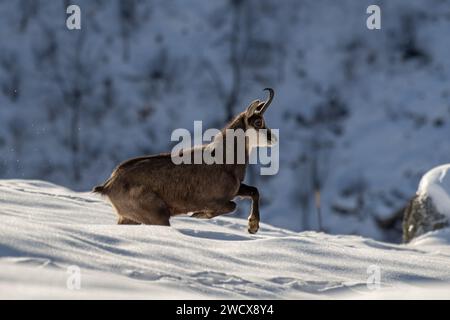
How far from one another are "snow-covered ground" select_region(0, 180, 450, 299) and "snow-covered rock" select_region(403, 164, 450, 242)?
532cm

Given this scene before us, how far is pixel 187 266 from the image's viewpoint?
495cm

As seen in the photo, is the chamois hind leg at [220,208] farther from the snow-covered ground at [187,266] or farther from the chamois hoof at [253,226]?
the snow-covered ground at [187,266]

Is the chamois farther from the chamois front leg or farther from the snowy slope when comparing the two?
the snowy slope

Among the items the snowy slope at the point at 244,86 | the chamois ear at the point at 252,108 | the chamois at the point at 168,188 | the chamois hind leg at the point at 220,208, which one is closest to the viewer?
the chamois at the point at 168,188

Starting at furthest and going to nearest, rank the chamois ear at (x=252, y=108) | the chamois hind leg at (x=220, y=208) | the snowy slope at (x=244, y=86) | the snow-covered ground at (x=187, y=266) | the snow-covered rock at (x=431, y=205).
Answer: the snowy slope at (x=244, y=86) < the snow-covered rock at (x=431, y=205) < the chamois ear at (x=252, y=108) < the chamois hind leg at (x=220, y=208) < the snow-covered ground at (x=187, y=266)

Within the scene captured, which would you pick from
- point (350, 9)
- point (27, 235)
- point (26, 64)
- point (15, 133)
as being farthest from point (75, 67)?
Result: point (27, 235)

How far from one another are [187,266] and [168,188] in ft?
7.73

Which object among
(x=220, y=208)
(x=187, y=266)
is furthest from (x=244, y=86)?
(x=187, y=266)

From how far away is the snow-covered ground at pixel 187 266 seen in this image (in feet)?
13.6

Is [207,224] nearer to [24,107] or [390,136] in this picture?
[390,136]

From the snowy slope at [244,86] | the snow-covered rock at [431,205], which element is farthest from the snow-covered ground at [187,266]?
the snowy slope at [244,86]

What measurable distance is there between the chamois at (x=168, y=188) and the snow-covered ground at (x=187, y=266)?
0.61 metres

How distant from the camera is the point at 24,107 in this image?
1236 inches

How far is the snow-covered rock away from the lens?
453 inches
